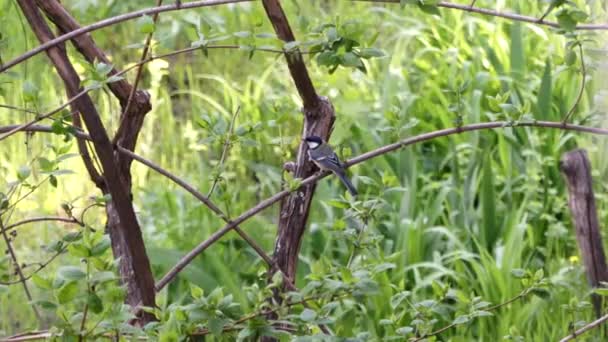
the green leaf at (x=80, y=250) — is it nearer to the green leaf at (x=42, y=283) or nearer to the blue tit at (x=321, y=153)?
the green leaf at (x=42, y=283)

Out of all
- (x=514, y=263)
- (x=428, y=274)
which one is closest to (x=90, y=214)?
(x=428, y=274)

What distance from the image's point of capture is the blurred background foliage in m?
3.55

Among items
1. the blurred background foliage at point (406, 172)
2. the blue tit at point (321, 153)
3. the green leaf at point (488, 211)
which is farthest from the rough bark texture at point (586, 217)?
the blue tit at point (321, 153)

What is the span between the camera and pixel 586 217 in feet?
11.4

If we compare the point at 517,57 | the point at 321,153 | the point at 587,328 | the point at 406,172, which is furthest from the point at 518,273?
the point at 517,57

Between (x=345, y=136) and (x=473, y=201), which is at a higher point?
(x=345, y=136)

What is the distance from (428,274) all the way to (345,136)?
0.83 m

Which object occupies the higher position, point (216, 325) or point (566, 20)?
point (566, 20)

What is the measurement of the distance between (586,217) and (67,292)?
2.49 m

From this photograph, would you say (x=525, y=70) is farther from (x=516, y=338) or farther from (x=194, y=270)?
(x=516, y=338)

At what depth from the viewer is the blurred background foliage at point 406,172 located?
3547 mm

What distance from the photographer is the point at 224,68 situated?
19.4 ft

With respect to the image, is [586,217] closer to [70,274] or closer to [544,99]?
[544,99]

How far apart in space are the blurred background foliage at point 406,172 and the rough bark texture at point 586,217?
0.11 meters
